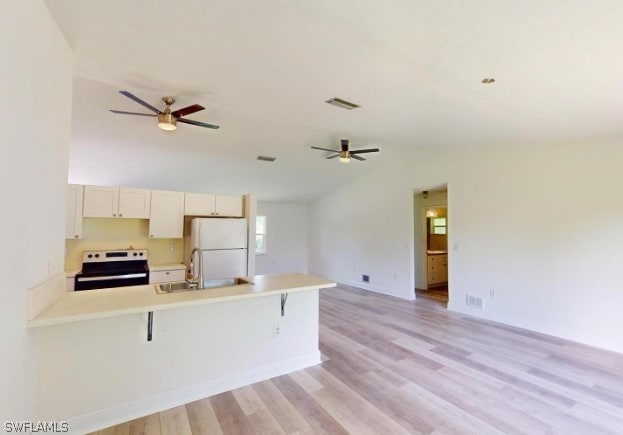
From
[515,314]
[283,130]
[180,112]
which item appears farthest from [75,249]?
[515,314]

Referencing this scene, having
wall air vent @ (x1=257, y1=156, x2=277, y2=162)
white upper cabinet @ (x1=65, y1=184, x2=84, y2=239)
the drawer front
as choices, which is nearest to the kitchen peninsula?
the drawer front

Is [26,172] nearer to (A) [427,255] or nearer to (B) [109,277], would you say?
(B) [109,277]

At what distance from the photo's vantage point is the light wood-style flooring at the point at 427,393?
84.3 inches

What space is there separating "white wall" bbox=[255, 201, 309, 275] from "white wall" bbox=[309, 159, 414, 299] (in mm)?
499

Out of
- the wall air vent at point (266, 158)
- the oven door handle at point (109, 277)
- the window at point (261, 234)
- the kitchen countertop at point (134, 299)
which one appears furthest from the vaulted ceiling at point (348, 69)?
the window at point (261, 234)

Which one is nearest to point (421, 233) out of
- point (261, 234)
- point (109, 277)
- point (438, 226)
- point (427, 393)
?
point (438, 226)

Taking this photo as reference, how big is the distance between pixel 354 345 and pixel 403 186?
3691 mm

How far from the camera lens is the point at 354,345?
3.63 metres

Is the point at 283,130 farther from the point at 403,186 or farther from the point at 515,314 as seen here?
the point at 515,314

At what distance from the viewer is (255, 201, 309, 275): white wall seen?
8617 mm

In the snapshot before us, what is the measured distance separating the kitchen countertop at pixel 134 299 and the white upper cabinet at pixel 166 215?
89.2 inches

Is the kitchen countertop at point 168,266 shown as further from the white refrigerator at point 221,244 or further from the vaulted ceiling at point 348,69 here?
the vaulted ceiling at point 348,69

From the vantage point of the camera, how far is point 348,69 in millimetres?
2449

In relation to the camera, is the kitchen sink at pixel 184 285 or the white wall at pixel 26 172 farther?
the kitchen sink at pixel 184 285
